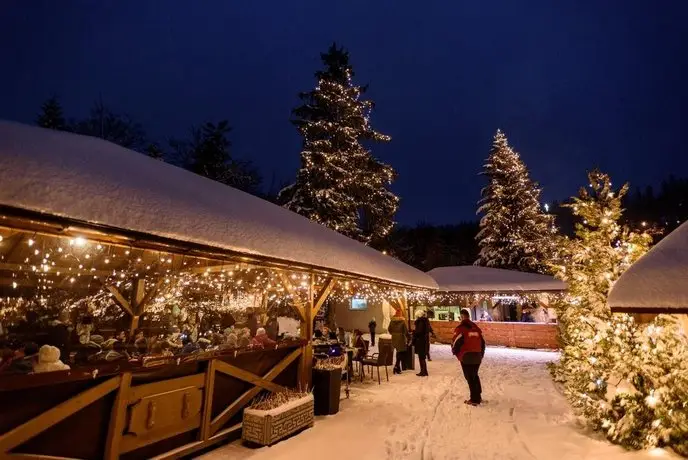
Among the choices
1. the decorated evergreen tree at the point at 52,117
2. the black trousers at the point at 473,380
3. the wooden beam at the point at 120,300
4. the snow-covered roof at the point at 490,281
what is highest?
the decorated evergreen tree at the point at 52,117

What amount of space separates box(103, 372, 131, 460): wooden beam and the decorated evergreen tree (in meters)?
24.5

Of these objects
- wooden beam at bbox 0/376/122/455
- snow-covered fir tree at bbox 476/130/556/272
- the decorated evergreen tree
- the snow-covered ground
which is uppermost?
the decorated evergreen tree

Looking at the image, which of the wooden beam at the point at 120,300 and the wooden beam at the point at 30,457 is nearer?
the wooden beam at the point at 30,457

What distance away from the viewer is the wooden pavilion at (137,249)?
3303mm

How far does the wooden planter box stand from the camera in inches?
199

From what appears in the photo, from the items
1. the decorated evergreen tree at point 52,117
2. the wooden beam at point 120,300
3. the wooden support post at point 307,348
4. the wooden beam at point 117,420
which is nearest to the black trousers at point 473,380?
the wooden support post at point 307,348

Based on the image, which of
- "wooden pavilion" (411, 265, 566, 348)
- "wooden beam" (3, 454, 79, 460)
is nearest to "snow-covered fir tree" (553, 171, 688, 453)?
"wooden beam" (3, 454, 79, 460)

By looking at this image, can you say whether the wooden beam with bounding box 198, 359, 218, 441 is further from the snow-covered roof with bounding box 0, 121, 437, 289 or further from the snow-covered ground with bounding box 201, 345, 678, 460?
the snow-covered roof with bounding box 0, 121, 437, 289

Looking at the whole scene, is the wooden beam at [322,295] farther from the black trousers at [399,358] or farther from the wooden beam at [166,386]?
the black trousers at [399,358]

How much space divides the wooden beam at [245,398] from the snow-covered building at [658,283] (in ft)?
15.9

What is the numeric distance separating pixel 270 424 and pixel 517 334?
15.9m

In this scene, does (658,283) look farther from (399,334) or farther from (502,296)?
(502,296)

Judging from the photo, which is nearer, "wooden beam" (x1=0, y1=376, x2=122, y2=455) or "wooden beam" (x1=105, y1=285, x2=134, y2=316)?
"wooden beam" (x1=0, y1=376, x2=122, y2=455)

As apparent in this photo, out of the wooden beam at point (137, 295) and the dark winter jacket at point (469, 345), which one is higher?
the wooden beam at point (137, 295)
